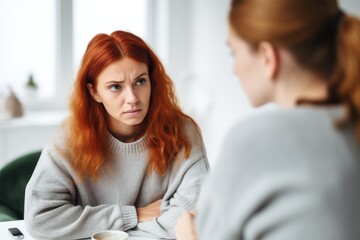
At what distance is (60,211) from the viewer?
68.0 inches

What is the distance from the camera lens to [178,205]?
71.1 inches

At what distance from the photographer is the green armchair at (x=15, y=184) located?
7.12 ft

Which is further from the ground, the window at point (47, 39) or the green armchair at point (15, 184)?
the window at point (47, 39)

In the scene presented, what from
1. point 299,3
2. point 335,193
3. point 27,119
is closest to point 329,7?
point 299,3

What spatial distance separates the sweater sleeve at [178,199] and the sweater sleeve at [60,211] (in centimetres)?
8

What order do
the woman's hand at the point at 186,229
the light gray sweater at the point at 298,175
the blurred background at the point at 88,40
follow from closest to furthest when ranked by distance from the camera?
the light gray sweater at the point at 298,175
the woman's hand at the point at 186,229
the blurred background at the point at 88,40

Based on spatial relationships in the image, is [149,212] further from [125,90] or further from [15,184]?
[15,184]

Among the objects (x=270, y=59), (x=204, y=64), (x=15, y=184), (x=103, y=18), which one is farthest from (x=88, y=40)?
(x=270, y=59)

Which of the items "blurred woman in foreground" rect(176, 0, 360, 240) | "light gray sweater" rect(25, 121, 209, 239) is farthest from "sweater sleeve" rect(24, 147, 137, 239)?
"blurred woman in foreground" rect(176, 0, 360, 240)

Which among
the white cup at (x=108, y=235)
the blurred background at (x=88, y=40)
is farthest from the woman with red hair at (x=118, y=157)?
the blurred background at (x=88, y=40)

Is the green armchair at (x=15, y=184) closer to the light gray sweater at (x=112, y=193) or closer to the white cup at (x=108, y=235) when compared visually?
the light gray sweater at (x=112, y=193)

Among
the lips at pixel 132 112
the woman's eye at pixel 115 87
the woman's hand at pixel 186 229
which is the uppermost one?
the woman's eye at pixel 115 87

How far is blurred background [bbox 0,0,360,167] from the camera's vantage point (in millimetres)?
3658

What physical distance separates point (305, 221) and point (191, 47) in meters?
3.23
